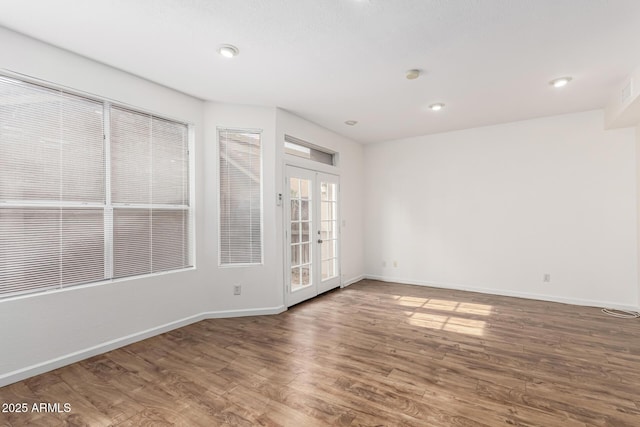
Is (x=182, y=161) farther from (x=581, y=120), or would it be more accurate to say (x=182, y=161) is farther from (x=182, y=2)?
(x=581, y=120)

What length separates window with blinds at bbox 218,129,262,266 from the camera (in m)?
3.94

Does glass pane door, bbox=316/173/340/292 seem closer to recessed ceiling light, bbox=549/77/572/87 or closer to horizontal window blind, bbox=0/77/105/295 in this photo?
horizontal window blind, bbox=0/77/105/295

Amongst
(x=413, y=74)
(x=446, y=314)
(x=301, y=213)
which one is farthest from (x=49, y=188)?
(x=446, y=314)

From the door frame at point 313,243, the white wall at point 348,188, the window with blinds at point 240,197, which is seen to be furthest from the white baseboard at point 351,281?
the window with blinds at point 240,197

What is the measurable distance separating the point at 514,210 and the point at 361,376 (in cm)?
393

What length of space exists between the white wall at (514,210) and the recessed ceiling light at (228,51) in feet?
12.9

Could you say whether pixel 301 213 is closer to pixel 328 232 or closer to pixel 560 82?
pixel 328 232

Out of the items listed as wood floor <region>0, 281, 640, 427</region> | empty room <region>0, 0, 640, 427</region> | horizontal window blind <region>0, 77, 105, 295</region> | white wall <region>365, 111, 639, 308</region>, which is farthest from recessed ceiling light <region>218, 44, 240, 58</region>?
white wall <region>365, 111, 639, 308</region>

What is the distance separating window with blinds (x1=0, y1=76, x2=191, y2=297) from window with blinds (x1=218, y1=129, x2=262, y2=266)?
0.52 metres

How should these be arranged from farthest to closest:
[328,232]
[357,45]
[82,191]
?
[328,232] → [82,191] → [357,45]

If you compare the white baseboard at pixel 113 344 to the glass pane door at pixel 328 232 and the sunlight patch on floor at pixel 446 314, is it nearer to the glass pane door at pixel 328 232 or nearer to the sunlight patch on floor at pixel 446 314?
the glass pane door at pixel 328 232

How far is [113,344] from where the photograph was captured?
2961 mm

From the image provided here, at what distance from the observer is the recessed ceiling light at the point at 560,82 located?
10.6 feet

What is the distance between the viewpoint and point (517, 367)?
258 centimetres
